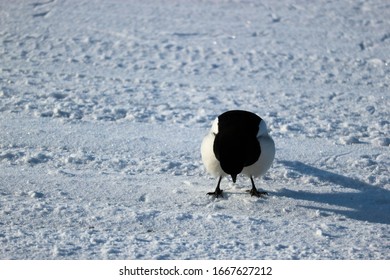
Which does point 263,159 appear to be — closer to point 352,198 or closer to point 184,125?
point 352,198

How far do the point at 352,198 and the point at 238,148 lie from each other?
88 centimetres

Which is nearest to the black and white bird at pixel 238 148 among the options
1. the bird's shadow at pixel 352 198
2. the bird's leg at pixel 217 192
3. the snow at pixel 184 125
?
the bird's leg at pixel 217 192

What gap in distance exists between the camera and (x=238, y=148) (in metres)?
3.86

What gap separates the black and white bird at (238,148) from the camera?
12.7 ft

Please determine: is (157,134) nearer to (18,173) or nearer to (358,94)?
(18,173)

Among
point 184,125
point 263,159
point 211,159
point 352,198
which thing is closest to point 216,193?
point 211,159

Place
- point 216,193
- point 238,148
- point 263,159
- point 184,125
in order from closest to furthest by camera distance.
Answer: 1. point 238,148
2. point 263,159
3. point 216,193
4. point 184,125

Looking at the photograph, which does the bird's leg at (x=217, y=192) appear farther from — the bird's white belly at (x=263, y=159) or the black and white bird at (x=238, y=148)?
the bird's white belly at (x=263, y=159)

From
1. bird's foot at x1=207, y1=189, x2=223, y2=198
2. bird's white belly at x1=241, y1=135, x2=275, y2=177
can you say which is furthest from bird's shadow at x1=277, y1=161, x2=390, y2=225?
bird's foot at x1=207, y1=189, x2=223, y2=198

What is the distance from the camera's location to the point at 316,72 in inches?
259

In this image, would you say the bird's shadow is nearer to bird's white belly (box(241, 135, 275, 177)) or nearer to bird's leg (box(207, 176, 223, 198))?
bird's white belly (box(241, 135, 275, 177))

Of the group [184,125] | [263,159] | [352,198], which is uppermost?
[263,159]

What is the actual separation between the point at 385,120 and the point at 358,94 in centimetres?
66

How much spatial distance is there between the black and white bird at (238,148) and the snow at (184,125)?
22 centimetres
